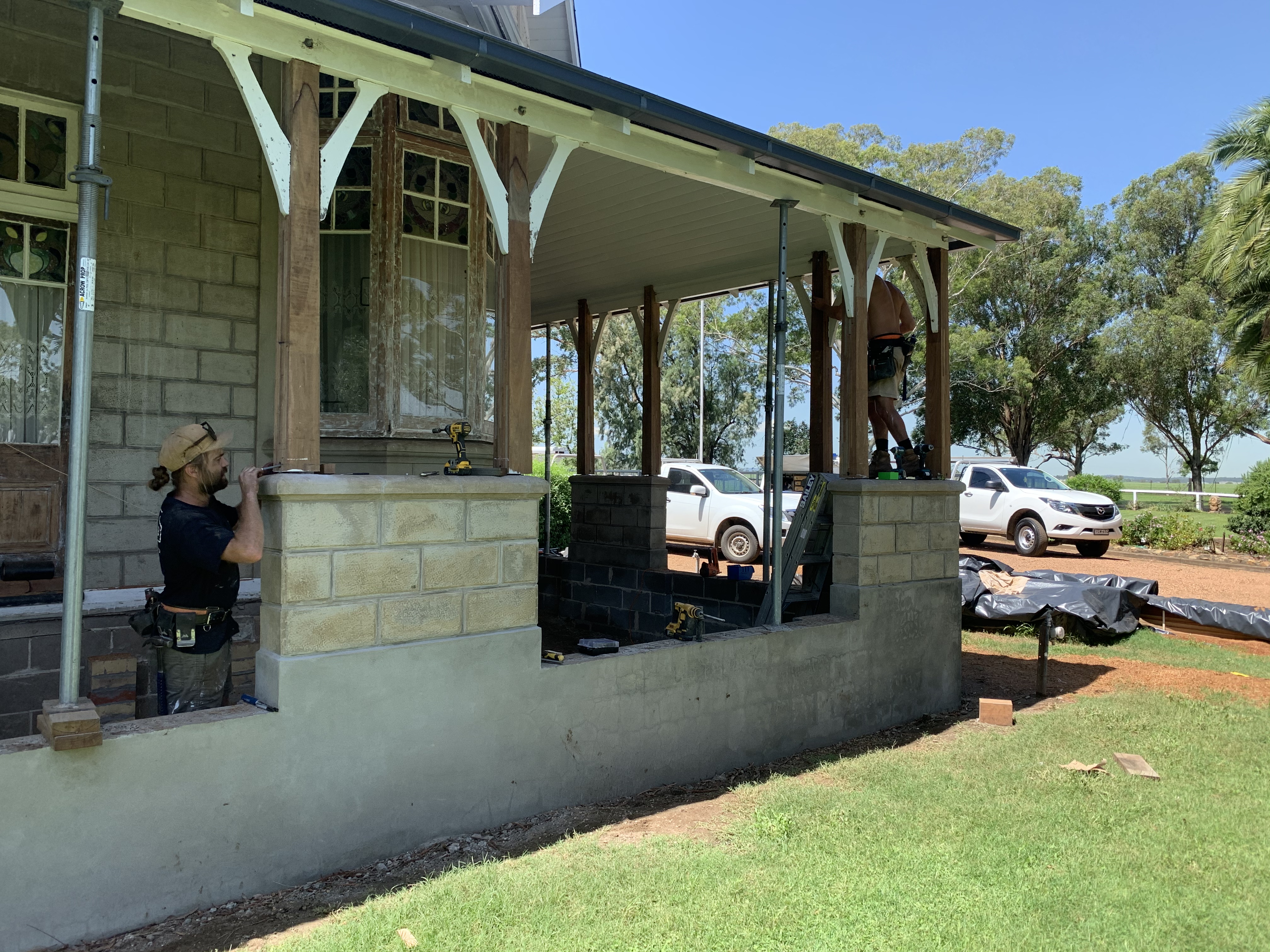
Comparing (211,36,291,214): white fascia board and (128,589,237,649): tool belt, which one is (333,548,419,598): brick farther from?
(211,36,291,214): white fascia board

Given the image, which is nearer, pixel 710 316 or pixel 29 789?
pixel 29 789

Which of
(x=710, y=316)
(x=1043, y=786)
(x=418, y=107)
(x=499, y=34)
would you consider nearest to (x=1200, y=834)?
(x=1043, y=786)

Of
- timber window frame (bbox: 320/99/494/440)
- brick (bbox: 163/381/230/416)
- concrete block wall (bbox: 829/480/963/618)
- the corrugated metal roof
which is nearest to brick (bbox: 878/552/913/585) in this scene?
concrete block wall (bbox: 829/480/963/618)

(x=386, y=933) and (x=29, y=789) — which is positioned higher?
(x=29, y=789)

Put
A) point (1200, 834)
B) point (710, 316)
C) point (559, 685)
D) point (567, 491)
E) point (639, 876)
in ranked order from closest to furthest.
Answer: point (639, 876) → point (1200, 834) → point (559, 685) → point (567, 491) → point (710, 316)

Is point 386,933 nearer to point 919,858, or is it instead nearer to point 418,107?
point 919,858

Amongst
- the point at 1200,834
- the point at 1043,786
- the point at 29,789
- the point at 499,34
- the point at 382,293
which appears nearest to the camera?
the point at 29,789

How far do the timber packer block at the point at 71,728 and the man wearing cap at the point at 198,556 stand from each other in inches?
25.0

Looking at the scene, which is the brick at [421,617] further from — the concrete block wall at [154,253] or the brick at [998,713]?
the brick at [998,713]

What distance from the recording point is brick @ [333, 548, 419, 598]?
13.6 feet

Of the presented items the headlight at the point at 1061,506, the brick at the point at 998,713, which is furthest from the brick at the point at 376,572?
the headlight at the point at 1061,506

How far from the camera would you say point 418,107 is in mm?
6465

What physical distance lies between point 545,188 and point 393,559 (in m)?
2.22

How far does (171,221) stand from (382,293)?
4.61 ft
